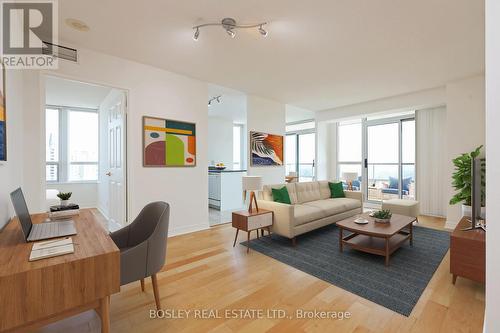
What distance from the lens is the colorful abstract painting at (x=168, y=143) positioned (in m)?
3.47

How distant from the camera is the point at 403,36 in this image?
264 centimetres

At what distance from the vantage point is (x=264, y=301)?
1998mm

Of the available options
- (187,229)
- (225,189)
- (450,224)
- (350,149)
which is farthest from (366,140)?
(187,229)

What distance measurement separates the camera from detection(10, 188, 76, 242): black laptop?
136 cm

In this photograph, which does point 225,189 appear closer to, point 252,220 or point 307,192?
point 307,192

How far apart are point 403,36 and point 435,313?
2773 millimetres

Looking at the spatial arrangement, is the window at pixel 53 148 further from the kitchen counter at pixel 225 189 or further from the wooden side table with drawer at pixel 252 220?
the wooden side table with drawer at pixel 252 220

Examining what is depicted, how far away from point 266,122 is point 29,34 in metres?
3.96

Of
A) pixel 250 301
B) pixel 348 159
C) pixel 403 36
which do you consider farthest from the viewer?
pixel 348 159

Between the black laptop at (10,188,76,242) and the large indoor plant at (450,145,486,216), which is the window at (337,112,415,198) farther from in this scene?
the black laptop at (10,188,76,242)

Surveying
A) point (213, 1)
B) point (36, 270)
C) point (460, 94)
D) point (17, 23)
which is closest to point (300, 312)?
point (36, 270)

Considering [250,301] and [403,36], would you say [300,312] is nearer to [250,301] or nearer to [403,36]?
[250,301]

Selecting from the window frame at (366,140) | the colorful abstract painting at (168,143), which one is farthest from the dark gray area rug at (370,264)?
the window frame at (366,140)

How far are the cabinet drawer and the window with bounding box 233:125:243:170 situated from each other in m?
5.41
